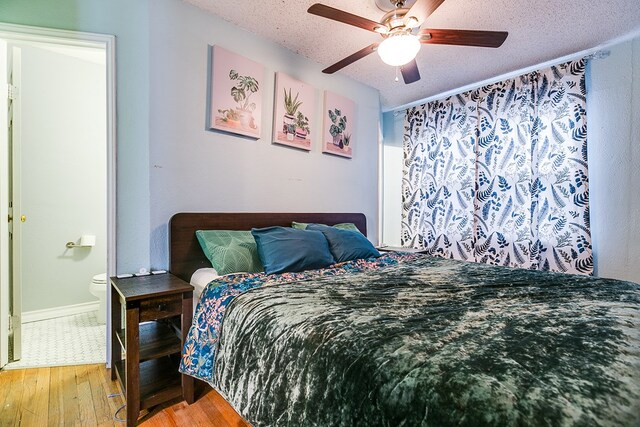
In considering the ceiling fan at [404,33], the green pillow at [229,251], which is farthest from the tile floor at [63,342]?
the ceiling fan at [404,33]

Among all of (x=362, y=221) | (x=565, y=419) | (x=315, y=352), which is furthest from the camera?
(x=362, y=221)

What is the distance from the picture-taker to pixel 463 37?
73.0 inches

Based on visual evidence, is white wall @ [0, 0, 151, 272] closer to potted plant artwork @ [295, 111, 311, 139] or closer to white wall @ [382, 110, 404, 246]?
potted plant artwork @ [295, 111, 311, 139]

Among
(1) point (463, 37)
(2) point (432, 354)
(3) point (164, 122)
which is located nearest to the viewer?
Answer: (2) point (432, 354)

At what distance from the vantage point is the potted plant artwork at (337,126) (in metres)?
3.15

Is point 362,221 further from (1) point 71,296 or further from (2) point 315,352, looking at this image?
(1) point 71,296

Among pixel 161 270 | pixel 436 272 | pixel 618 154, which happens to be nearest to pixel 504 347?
pixel 436 272

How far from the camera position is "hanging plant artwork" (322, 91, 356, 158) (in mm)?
3094

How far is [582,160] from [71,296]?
199 inches

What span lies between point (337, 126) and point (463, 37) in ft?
4.97

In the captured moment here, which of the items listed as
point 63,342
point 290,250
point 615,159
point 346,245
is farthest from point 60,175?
point 615,159

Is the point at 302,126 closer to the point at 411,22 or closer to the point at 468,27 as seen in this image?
the point at 411,22

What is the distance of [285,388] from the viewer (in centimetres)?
104

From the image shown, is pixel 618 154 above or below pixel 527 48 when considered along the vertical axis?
below
